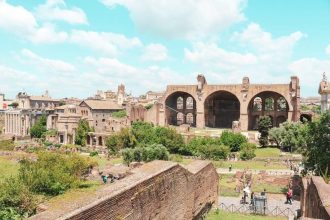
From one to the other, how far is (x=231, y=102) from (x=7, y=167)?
46.8m

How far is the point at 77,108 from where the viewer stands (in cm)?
6638

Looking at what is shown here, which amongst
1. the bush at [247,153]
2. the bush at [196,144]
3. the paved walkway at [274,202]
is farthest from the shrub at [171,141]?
the paved walkway at [274,202]

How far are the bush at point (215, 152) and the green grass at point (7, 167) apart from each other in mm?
17780

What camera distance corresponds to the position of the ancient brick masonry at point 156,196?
25.8ft

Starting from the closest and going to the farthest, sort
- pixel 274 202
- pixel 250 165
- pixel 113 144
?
pixel 274 202 < pixel 250 165 < pixel 113 144

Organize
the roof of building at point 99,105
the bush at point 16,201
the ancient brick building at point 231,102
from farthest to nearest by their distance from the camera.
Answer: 1. the roof of building at point 99,105
2. the ancient brick building at point 231,102
3. the bush at point 16,201

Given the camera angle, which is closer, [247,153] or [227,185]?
[227,185]

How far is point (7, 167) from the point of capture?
1066 inches

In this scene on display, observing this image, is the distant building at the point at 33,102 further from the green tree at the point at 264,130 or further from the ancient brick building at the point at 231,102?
the green tree at the point at 264,130

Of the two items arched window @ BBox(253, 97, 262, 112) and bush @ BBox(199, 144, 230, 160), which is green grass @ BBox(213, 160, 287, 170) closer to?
bush @ BBox(199, 144, 230, 160)

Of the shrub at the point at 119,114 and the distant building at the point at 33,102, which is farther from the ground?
the distant building at the point at 33,102

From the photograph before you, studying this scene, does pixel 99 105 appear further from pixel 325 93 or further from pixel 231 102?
pixel 325 93

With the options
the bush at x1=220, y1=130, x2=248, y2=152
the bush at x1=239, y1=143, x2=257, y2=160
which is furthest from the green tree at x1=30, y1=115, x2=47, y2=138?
the bush at x1=239, y1=143, x2=257, y2=160

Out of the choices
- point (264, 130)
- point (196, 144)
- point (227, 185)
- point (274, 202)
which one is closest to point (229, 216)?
point (274, 202)
